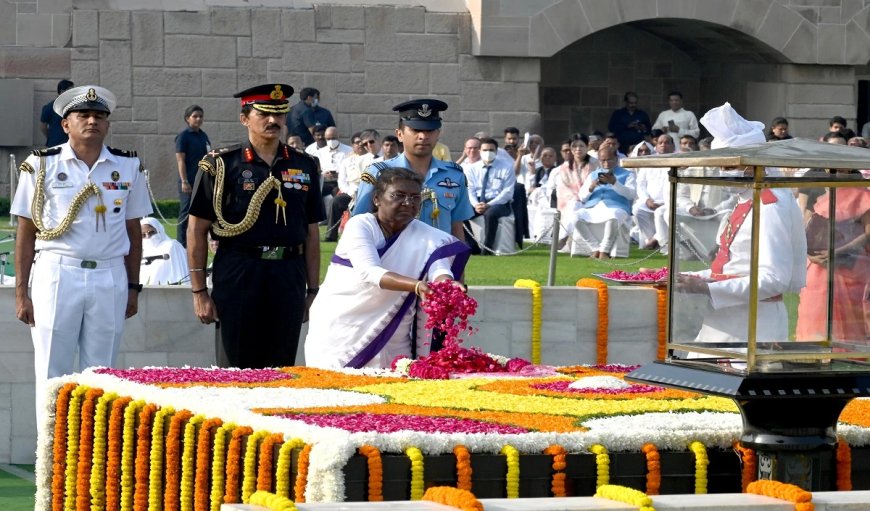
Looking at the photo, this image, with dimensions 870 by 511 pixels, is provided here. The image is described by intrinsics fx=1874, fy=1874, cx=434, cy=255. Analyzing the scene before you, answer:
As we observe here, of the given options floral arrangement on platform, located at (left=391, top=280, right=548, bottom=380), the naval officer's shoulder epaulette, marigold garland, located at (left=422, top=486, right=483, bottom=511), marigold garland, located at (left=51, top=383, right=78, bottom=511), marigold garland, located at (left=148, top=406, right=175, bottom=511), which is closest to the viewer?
marigold garland, located at (left=422, top=486, right=483, bottom=511)

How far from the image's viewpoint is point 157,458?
6.02 metres

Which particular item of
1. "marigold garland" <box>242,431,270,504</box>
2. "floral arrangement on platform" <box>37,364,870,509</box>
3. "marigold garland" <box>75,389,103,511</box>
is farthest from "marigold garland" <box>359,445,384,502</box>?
"marigold garland" <box>75,389,103,511</box>

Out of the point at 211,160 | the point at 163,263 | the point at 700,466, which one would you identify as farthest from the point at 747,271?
the point at 163,263

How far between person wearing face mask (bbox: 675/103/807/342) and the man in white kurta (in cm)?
386

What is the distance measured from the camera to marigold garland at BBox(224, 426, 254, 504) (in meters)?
5.52

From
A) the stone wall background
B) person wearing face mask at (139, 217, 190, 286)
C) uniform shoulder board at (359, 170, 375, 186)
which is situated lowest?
person wearing face mask at (139, 217, 190, 286)

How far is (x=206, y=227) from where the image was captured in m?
8.41

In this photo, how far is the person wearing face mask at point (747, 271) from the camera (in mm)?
5211

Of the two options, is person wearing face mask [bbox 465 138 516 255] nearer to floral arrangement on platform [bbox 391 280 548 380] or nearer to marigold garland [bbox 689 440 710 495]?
floral arrangement on platform [bbox 391 280 548 380]

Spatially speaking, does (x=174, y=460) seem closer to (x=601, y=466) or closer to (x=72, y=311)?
(x=601, y=466)

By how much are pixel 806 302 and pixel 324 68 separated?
19699 mm

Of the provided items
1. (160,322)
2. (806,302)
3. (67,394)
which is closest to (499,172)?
(160,322)

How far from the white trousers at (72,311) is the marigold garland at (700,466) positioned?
3836 millimetres

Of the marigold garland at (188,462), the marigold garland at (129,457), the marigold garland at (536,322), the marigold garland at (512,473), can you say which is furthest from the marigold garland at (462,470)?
the marigold garland at (536,322)
